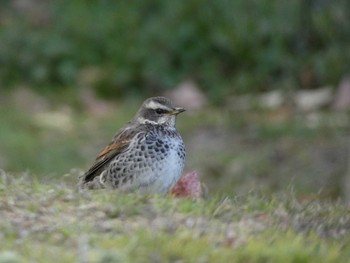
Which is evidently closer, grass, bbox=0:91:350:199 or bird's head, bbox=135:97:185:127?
bird's head, bbox=135:97:185:127

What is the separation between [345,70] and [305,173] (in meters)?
2.46

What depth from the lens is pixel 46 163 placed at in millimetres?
14297

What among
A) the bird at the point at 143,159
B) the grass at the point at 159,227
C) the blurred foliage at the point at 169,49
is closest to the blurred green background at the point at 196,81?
the blurred foliage at the point at 169,49

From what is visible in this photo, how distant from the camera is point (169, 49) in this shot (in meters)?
17.3

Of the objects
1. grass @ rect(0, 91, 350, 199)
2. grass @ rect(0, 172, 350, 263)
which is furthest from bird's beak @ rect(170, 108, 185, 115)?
grass @ rect(0, 91, 350, 199)

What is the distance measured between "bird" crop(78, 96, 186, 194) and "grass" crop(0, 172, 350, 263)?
82 cm

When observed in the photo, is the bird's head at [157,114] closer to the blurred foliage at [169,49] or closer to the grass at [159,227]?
the grass at [159,227]

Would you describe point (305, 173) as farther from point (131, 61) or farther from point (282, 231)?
point (282, 231)

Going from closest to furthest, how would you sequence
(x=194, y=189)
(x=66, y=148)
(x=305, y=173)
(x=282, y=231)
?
1. (x=282, y=231)
2. (x=194, y=189)
3. (x=305, y=173)
4. (x=66, y=148)

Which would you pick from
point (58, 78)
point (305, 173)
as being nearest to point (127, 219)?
point (305, 173)

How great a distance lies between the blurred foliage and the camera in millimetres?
16328

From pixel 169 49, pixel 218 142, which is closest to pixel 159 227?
pixel 218 142

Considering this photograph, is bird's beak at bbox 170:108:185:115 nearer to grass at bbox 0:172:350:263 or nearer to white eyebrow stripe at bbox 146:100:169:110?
white eyebrow stripe at bbox 146:100:169:110

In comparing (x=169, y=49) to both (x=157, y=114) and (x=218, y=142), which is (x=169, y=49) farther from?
(x=157, y=114)
